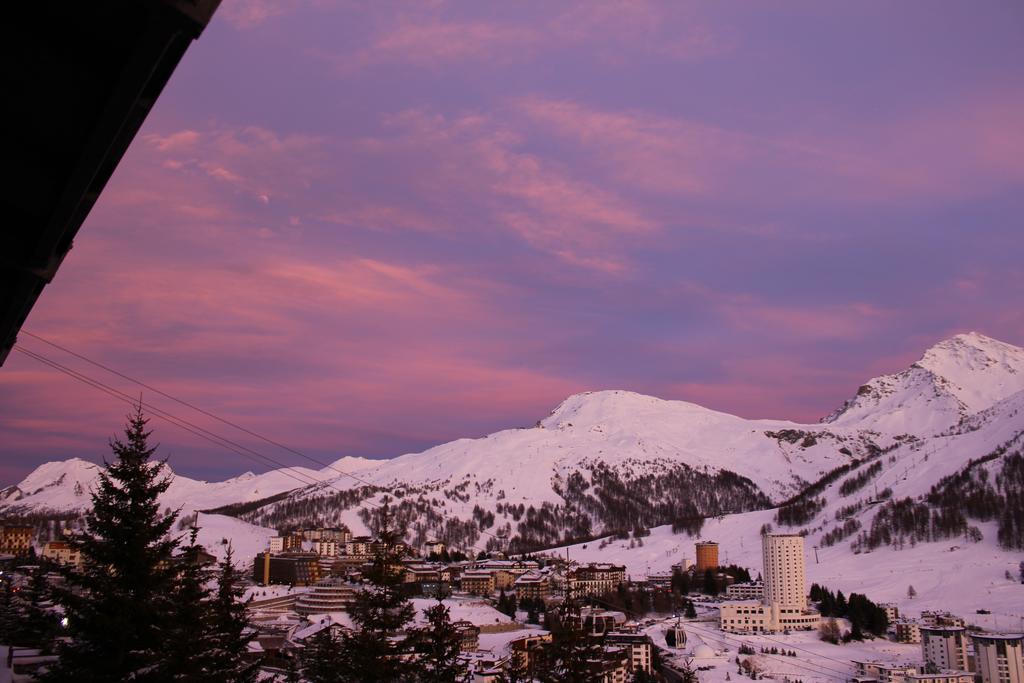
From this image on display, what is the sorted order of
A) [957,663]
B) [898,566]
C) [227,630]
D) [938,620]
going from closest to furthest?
[227,630]
[957,663]
[938,620]
[898,566]

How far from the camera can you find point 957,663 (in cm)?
6197

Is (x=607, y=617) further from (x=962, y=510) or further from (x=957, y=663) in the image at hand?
(x=962, y=510)

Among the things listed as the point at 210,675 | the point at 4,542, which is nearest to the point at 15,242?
the point at 210,675

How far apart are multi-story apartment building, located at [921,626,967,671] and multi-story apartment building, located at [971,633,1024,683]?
1.71m

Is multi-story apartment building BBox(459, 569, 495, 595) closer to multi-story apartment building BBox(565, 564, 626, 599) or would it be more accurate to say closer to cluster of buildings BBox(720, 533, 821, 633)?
multi-story apartment building BBox(565, 564, 626, 599)

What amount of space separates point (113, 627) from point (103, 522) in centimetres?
188

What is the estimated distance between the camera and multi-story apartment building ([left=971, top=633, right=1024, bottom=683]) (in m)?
58.8

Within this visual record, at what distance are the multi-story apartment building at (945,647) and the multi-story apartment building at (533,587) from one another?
4137 cm

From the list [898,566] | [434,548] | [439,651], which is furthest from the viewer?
[434,548]

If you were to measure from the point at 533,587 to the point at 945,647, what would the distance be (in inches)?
1862

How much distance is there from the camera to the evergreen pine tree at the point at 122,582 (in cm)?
1248

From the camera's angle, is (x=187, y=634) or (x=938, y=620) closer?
(x=187, y=634)

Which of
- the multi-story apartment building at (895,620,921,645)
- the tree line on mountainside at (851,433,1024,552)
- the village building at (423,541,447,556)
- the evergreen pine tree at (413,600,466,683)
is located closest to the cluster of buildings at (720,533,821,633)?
the multi-story apartment building at (895,620,921,645)

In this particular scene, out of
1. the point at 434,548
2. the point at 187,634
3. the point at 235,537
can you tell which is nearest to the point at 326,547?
the point at 434,548
